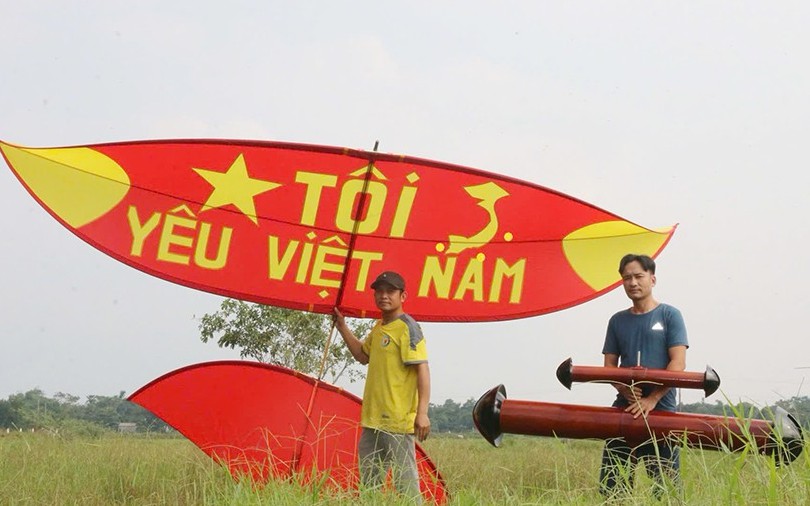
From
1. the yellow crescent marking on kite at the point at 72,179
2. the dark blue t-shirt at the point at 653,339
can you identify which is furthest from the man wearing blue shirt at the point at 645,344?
the yellow crescent marking on kite at the point at 72,179

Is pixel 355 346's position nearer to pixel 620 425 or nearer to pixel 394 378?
pixel 394 378

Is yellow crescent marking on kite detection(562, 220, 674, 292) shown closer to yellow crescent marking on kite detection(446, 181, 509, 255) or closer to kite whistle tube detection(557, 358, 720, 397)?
yellow crescent marking on kite detection(446, 181, 509, 255)

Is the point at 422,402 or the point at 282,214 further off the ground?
the point at 282,214

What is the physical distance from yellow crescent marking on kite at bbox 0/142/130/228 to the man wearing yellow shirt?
6.07ft

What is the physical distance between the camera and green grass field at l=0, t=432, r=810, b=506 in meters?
2.72

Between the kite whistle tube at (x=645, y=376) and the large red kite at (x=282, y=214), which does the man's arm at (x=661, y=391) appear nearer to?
the kite whistle tube at (x=645, y=376)

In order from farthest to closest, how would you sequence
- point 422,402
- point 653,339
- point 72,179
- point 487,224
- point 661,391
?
point 487,224, point 72,179, point 422,402, point 653,339, point 661,391

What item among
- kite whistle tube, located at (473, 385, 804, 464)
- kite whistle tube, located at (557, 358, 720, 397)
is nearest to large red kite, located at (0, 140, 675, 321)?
kite whistle tube, located at (473, 385, 804, 464)

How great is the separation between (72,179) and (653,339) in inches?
130

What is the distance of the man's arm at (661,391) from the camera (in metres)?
3.69

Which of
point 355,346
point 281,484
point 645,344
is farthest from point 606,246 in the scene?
point 281,484

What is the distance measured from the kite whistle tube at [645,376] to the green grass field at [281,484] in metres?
0.34

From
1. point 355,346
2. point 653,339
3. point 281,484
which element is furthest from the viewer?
point 355,346

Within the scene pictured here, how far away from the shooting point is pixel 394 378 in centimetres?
403
